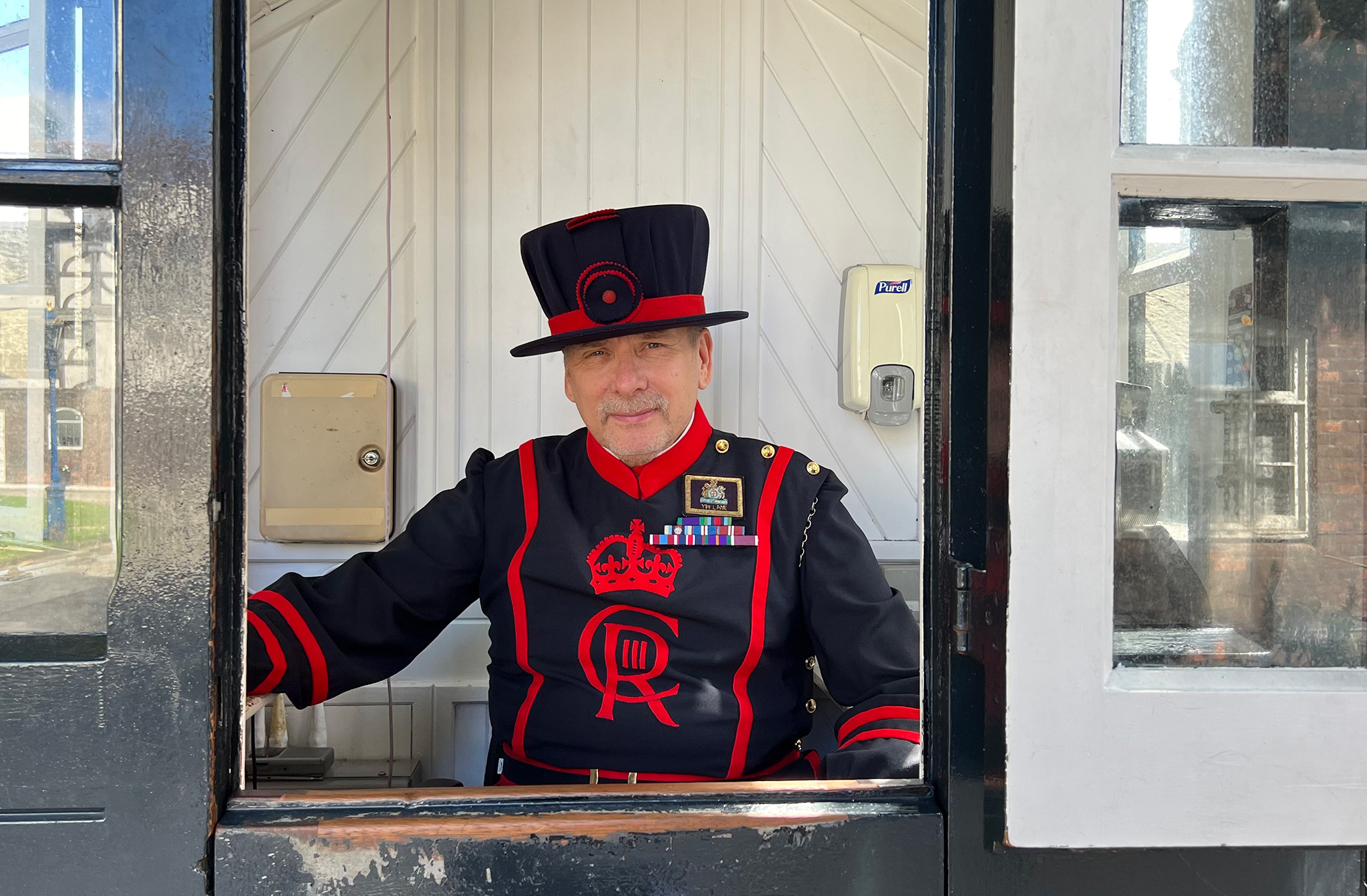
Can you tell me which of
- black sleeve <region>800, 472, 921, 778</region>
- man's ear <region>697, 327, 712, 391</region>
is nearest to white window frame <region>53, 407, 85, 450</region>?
black sleeve <region>800, 472, 921, 778</region>

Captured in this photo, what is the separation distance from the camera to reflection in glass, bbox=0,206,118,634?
0.81m

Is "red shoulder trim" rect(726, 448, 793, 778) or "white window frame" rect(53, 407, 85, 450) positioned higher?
"white window frame" rect(53, 407, 85, 450)

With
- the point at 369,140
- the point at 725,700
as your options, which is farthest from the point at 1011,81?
the point at 369,140

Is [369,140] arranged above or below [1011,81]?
above

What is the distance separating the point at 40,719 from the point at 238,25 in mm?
607

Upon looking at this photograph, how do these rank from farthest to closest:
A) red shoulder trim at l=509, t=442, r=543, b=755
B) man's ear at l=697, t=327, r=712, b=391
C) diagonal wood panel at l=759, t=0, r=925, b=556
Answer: diagonal wood panel at l=759, t=0, r=925, b=556, man's ear at l=697, t=327, r=712, b=391, red shoulder trim at l=509, t=442, r=543, b=755

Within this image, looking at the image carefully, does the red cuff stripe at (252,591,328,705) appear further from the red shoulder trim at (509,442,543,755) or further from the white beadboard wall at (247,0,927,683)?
the white beadboard wall at (247,0,927,683)

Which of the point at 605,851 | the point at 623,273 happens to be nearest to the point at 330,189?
the point at 623,273

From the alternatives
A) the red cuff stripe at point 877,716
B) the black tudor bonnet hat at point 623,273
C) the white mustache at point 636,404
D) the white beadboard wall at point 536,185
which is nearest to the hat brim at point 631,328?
the black tudor bonnet hat at point 623,273

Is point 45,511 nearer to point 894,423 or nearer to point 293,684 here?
point 293,684

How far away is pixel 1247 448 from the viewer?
2.72 feet

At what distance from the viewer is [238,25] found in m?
0.86

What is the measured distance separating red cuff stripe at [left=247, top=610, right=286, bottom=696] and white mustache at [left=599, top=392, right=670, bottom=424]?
2.34ft

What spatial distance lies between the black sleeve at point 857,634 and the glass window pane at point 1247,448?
2.41ft
